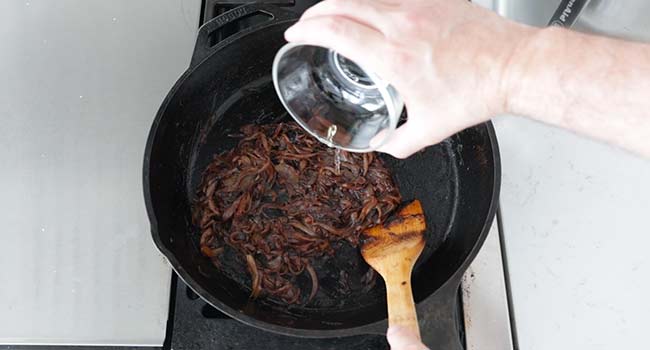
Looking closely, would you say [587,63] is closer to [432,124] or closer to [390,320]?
[432,124]

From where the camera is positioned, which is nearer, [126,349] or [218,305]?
[218,305]

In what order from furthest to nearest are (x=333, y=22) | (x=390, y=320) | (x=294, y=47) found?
(x=390, y=320) → (x=294, y=47) → (x=333, y=22)

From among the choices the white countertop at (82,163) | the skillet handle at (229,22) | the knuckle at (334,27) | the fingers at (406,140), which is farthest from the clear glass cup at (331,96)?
the white countertop at (82,163)

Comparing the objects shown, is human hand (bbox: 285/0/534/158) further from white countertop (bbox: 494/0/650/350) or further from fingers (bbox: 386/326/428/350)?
white countertop (bbox: 494/0/650/350)

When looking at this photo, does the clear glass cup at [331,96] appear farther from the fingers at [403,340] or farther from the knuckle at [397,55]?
the fingers at [403,340]

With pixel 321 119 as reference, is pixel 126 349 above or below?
below

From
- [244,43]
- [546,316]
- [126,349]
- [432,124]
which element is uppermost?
[432,124]

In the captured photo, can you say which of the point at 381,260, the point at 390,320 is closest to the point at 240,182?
the point at 381,260
